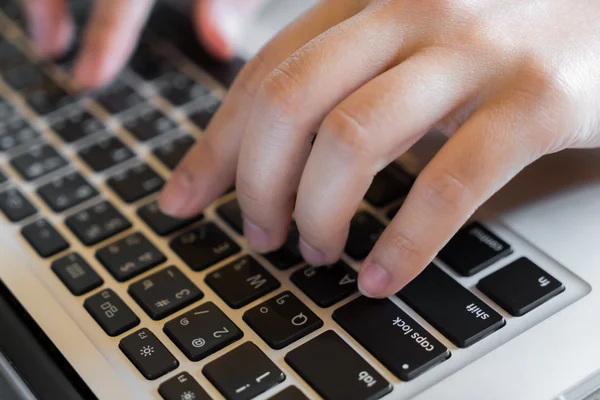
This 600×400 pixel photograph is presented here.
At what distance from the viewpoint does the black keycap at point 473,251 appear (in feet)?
1.48

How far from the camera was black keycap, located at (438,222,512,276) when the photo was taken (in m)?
0.45

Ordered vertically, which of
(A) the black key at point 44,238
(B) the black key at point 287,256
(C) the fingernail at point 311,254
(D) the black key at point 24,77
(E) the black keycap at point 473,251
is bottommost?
(D) the black key at point 24,77

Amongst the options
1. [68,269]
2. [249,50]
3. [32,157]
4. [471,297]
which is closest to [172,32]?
[249,50]

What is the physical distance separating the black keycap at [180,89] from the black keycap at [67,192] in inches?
4.6

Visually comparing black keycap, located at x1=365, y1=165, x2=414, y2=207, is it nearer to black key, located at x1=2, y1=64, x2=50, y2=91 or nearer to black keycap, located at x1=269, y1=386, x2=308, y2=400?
black keycap, located at x1=269, y1=386, x2=308, y2=400

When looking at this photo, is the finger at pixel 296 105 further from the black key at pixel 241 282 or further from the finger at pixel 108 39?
the finger at pixel 108 39

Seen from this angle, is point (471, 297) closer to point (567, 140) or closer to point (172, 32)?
point (567, 140)

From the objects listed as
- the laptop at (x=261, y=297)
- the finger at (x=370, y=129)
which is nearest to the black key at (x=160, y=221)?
the laptop at (x=261, y=297)

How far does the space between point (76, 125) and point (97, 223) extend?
14cm

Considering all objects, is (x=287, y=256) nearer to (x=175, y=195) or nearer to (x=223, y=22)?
(x=175, y=195)

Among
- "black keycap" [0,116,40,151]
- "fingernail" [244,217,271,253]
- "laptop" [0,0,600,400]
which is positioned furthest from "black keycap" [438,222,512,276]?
"black keycap" [0,116,40,151]

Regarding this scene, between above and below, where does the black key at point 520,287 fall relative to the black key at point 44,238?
above

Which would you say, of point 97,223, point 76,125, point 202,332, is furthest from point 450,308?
point 76,125

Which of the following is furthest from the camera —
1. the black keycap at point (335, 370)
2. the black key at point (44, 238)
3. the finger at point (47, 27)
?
the finger at point (47, 27)
